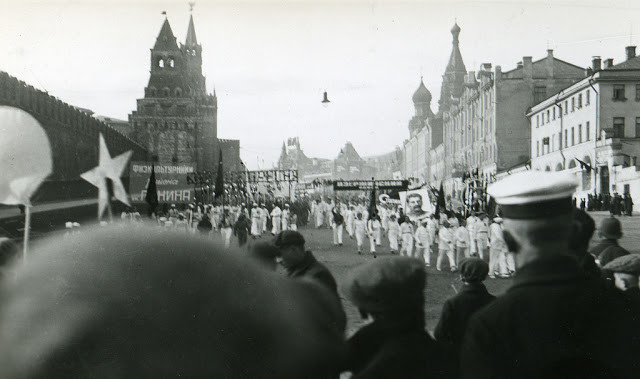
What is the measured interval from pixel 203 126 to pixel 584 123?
4790 cm

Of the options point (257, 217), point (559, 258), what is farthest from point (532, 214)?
point (257, 217)

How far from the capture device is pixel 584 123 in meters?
47.4

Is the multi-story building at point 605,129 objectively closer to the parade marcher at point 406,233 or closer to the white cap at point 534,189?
the parade marcher at point 406,233

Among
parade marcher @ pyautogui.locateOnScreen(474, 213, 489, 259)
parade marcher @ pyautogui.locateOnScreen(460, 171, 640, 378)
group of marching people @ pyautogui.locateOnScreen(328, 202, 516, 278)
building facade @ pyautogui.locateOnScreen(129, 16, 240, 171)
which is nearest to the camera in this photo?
parade marcher @ pyautogui.locateOnScreen(460, 171, 640, 378)

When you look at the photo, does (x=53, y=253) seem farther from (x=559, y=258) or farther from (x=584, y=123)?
(x=584, y=123)

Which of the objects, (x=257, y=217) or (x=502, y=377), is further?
(x=257, y=217)

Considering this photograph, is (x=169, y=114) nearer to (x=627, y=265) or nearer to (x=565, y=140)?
(x=565, y=140)

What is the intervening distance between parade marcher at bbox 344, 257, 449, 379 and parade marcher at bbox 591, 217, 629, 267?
10.4 ft

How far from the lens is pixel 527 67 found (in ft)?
200

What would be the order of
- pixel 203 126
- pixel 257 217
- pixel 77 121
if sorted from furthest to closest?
pixel 203 126 < pixel 257 217 < pixel 77 121

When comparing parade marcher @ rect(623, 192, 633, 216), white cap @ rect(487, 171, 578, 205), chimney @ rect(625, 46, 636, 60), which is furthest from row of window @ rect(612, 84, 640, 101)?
white cap @ rect(487, 171, 578, 205)

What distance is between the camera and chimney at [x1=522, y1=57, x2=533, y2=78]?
2386 inches

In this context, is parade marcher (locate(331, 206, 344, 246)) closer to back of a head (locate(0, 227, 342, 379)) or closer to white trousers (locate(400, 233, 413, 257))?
white trousers (locate(400, 233, 413, 257))

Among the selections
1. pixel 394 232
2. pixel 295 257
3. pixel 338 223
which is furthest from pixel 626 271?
pixel 338 223
